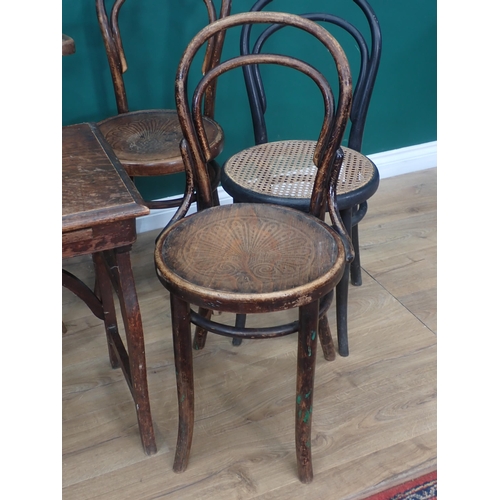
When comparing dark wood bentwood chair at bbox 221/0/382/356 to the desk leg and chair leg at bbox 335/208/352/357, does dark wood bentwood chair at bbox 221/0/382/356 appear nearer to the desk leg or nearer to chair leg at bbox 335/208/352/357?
chair leg at bbox 335/208/352/357

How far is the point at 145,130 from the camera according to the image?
1.88 meters

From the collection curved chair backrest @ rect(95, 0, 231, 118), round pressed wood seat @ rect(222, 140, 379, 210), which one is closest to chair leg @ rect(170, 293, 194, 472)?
round pressed wood seat @ rect(222, 140, 379, 210)

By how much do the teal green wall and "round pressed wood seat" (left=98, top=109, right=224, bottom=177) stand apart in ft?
0.71

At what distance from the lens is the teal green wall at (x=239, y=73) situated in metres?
2.05

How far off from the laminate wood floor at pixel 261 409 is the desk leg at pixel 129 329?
106mm

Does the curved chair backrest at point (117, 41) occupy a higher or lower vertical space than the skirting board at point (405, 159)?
higher

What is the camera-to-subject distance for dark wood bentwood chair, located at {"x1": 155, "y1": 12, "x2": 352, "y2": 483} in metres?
1.17

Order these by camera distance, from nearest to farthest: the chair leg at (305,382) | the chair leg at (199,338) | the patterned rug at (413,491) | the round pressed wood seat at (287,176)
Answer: the chair leg at (305,382) → the patterned rug at (413,491) → the round pressed wood seat at (287,176) → the chair leg at (199,338)

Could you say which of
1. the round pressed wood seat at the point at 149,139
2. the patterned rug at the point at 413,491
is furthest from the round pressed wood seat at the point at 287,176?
the patterned rug at the point at 413,491

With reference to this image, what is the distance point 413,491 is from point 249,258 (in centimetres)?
66

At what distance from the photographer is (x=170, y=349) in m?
1.84

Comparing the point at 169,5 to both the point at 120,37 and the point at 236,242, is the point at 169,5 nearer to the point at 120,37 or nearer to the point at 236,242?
the point at 120,37

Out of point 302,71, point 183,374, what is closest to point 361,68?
point 302,71

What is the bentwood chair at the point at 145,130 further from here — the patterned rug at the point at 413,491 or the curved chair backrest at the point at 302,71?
the patterned rug at the point at 413,491
